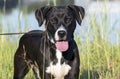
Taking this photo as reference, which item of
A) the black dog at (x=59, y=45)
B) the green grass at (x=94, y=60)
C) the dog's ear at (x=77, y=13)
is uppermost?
the dog's ear at (x=77, y=13)

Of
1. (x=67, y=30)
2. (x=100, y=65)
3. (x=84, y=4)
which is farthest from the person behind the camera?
(x=84, y=4)

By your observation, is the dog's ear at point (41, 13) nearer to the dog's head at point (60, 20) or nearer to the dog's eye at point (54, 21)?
the dog's head at point (60, 20)

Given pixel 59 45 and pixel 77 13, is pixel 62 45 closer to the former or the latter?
pixel 59 45

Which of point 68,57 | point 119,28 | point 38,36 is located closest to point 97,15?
point 119,28

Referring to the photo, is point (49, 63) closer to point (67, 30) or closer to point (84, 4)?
point (67, 30)

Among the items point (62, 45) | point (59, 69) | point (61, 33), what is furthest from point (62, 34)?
point (59, 69)

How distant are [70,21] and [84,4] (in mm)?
2259

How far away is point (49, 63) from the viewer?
18.5ft

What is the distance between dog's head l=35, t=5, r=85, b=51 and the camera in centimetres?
539

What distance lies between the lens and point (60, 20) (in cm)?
553

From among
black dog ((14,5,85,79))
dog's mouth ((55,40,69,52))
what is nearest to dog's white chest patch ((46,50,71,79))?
black dog ((14,5,85,79))

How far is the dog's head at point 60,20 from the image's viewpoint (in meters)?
5.39

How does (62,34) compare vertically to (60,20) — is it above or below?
below

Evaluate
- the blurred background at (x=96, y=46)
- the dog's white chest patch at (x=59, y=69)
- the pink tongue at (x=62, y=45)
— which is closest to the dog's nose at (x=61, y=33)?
the pink tongue at (x=62, y=45)
